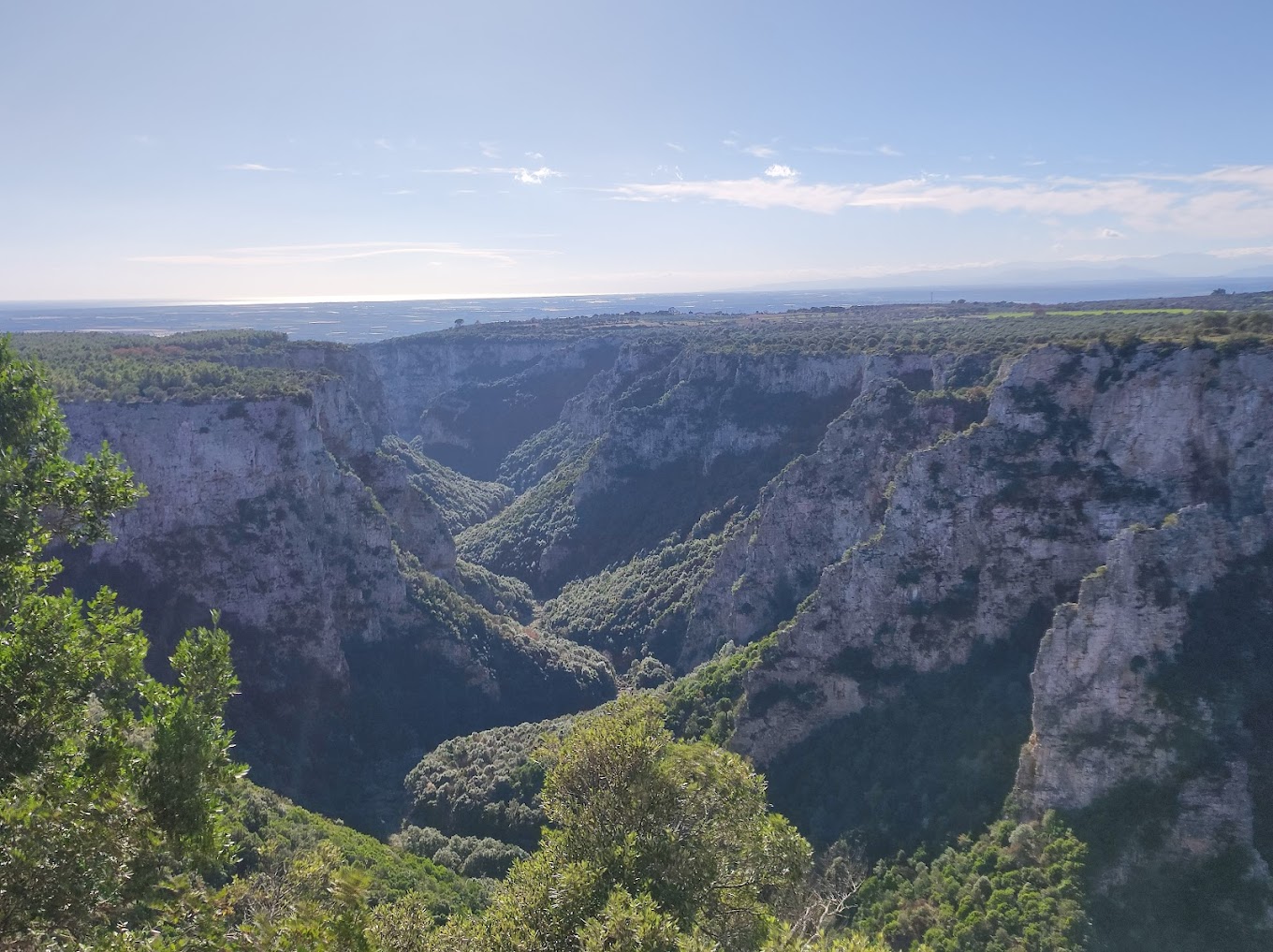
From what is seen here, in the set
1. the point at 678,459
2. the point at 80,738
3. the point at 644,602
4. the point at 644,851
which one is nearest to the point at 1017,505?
the point at 644,851

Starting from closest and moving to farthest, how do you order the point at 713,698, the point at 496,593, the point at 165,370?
the point at 713,698 → the point at 165,370 → the point at 496,593

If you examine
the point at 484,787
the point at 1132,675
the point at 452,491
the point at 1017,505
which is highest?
the point at 1017,505

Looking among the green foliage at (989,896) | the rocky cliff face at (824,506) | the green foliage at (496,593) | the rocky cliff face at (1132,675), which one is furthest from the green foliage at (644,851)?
the green foliage at (496,593)

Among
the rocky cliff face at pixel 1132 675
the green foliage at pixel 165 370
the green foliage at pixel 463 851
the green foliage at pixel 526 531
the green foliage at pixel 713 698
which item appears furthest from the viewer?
the green foliage at pixel 526 531

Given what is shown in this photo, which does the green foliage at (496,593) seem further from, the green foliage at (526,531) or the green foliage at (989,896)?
the green foliage at (989,896)

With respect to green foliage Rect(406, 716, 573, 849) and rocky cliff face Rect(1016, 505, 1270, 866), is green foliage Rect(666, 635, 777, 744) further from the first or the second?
rocky cliff face Rect(1016, 505, 1270, 866)

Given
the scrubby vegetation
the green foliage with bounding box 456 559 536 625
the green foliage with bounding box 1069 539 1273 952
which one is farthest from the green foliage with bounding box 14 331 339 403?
the green foliage with bounding box 1069 539 1273 952

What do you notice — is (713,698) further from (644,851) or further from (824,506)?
(644,851)
